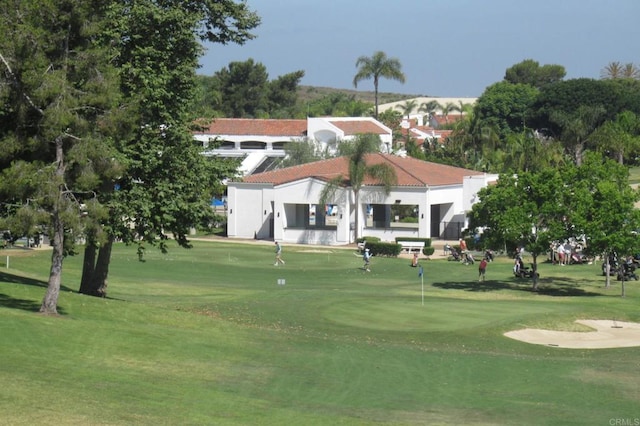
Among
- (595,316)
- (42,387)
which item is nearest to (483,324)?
(595,316)

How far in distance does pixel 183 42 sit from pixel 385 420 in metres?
19.7

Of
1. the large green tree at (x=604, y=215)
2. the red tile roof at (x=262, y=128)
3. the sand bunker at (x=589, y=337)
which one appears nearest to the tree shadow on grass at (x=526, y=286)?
the large green tree at (x=604, y=215)

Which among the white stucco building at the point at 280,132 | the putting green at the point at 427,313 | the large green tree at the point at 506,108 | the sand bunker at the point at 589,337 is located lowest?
the sand bunker at the point at 589,337

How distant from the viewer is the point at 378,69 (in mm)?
131625

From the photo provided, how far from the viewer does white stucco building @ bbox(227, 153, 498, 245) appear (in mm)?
78500

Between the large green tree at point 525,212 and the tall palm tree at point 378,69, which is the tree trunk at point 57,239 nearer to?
the large green tree at point 525,212

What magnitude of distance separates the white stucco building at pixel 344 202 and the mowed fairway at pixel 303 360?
1172 inches

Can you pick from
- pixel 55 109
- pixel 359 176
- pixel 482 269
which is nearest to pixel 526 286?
pixel 482 269

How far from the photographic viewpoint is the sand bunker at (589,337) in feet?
116

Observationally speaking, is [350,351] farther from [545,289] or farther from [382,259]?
[382,259]

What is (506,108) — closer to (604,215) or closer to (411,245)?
(411,245)

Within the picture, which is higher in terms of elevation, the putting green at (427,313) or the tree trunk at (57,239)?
the tree trunk at (57,239)

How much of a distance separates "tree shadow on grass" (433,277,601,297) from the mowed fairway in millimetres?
1684

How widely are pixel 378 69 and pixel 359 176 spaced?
184 ft
